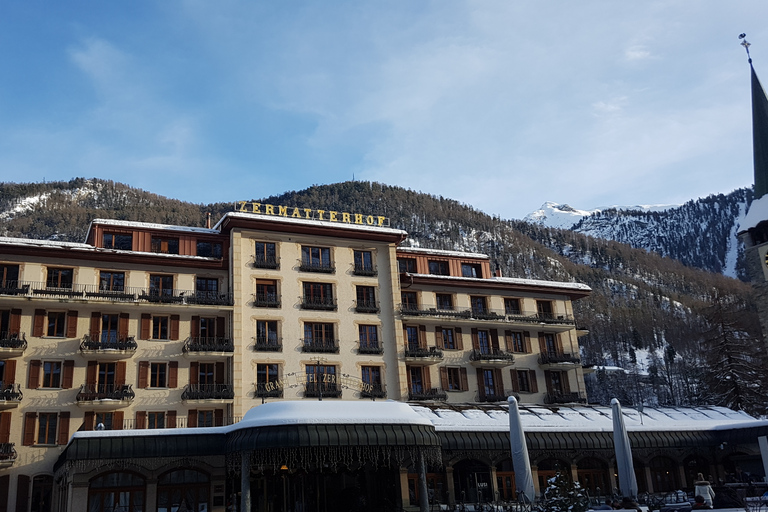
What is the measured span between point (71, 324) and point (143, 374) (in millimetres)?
5470

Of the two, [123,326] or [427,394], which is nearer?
[123,326]

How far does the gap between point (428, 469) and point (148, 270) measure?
22.9 m

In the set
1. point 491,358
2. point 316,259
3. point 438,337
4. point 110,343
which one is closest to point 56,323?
point 110,343

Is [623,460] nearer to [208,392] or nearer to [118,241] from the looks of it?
[208,392]

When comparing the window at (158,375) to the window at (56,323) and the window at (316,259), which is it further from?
the window at (316,259)

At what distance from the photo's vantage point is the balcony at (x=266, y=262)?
48.2 meters

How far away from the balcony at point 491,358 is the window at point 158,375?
76.4ft

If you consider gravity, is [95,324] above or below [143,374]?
above

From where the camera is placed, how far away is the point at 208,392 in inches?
1729

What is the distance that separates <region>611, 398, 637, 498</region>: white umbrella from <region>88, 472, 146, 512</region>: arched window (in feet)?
80.2

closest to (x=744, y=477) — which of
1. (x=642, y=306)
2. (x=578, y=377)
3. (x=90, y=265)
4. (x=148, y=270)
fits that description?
(x=578, y=377)

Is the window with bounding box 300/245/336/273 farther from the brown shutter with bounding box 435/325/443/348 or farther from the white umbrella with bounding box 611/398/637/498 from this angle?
the white umbrella with bounding box 611/398/637/498

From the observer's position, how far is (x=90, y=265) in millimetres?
44938

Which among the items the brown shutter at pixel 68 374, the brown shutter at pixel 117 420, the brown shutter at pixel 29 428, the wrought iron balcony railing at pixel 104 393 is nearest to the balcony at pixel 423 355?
the wrought iron balcony railing at pixel 104 393
